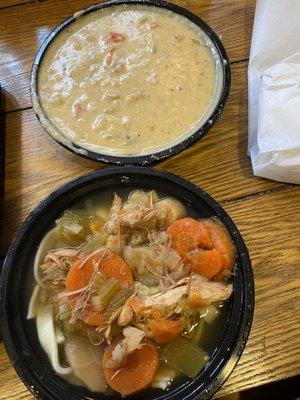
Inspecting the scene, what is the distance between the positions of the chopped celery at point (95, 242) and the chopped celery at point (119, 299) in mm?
147

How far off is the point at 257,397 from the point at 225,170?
81cm

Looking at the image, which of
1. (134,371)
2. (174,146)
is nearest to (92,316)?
(134,371)

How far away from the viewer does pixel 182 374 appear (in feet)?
4.15

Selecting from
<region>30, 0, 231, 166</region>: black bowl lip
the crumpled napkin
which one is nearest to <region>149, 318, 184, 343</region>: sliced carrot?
<region>30, 0, 231, 166</region>: black bowl lip

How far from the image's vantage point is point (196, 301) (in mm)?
1280

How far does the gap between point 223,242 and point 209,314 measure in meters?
0.19

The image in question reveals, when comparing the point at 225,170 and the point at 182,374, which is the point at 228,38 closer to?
the point at 225,170

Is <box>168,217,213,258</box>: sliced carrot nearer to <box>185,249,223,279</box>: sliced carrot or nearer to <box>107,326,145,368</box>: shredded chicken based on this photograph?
<box>185,249,223,279</box>: sliced carrot

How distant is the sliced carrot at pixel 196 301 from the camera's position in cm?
127

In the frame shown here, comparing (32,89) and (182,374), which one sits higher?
(32,89)

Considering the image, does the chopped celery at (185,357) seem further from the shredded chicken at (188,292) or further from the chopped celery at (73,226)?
the chopped celery at (73,226)

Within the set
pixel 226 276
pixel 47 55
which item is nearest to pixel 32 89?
pixel 47 55

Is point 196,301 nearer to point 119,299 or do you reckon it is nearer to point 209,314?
point 209,314

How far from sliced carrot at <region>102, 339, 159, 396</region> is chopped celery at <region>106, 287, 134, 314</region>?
9 centimetres
